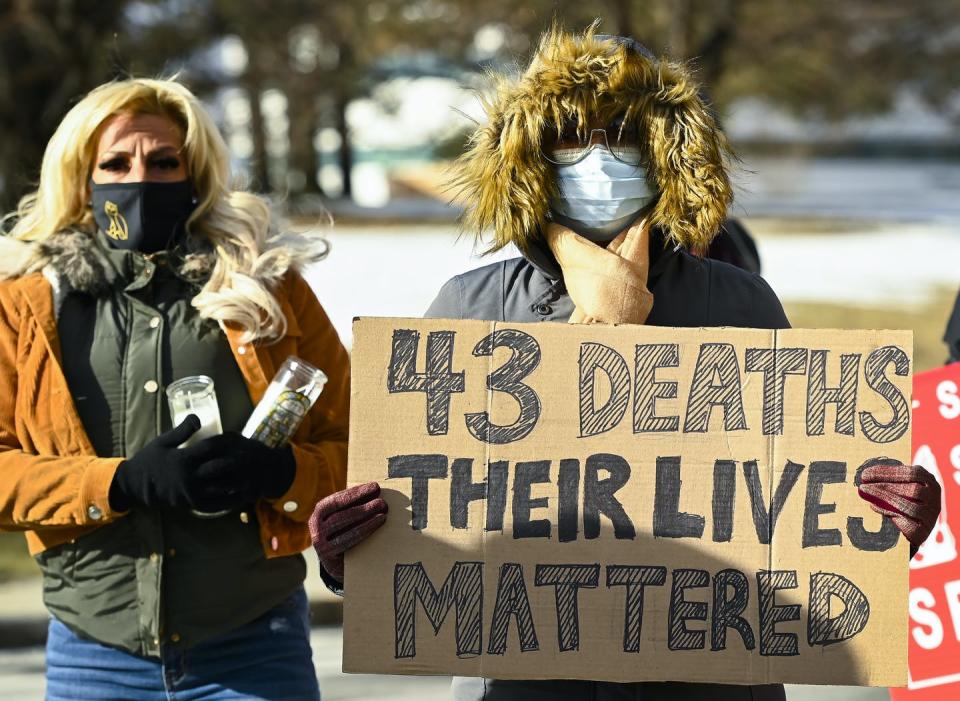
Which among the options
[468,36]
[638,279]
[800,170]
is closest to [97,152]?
[638,279]

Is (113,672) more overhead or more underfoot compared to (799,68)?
more underfoot

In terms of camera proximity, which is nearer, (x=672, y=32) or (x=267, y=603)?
(x=267, y=603)


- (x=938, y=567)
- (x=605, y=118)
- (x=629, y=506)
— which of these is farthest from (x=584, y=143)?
(x=938, y=567)

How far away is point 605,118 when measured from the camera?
2.57m

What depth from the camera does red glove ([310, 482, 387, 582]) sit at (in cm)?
235

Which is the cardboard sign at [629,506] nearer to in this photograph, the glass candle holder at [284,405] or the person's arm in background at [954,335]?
the glass candle holder at [284,405]

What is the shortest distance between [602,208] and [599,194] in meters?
0.03

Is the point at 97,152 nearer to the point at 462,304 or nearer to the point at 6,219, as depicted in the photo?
the point at 6,219

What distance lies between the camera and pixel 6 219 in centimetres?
348

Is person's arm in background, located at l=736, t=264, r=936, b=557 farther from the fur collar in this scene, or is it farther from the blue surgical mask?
the fur collar

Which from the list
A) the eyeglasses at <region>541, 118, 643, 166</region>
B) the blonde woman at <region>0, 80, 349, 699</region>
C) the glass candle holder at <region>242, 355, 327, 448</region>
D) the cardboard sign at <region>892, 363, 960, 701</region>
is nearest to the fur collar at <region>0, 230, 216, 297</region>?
the blonde woman at <region>0, 80, 349, 699</region>

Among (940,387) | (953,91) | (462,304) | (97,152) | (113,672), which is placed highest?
Answer: (953,91)

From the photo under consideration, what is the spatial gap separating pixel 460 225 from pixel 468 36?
892 inches

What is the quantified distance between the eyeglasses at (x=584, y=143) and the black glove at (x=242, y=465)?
2.65ft
